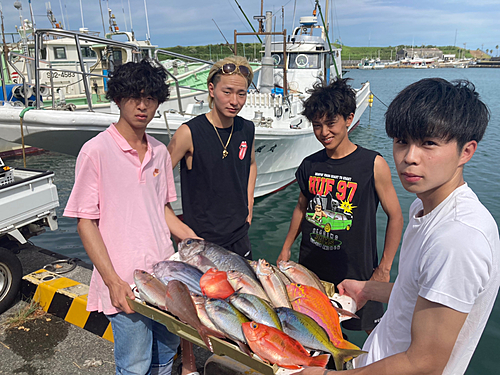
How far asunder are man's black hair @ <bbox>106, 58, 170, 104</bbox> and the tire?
2.82 meters

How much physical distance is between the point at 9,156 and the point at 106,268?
15.5 m

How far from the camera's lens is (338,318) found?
173 centimetres

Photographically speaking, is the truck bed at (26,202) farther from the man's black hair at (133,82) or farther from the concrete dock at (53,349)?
the man's black hair at (133,82)

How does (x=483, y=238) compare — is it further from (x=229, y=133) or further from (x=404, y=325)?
(x=229, y=133)

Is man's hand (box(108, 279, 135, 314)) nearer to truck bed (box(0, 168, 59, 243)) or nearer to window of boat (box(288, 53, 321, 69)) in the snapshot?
truck bed (box(0, 168, 59, 243))

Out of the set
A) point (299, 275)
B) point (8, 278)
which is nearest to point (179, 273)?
point (299, 275)

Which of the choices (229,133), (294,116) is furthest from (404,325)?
(294,116)

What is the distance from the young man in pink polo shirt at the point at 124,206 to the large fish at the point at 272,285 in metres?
0.69

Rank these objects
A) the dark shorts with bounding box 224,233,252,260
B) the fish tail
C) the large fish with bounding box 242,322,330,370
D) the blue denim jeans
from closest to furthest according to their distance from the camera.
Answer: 1. the large fish with bounding box 242,322,330,370
2. the fish tail
3. the blue denim jeans
4. the dark shorts with bounding box 224,233,252,260

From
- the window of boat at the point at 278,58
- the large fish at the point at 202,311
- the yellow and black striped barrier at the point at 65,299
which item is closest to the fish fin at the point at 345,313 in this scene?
the large fish at the point at 202,311

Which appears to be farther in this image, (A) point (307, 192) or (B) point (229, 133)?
(B) point (229, 133)

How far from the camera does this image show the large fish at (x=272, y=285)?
179 cm

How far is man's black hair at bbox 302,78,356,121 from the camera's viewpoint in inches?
97.3

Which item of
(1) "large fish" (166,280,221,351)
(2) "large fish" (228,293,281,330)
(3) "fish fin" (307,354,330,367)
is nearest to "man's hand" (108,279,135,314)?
(1) "large fish" (166,280,221,351)
